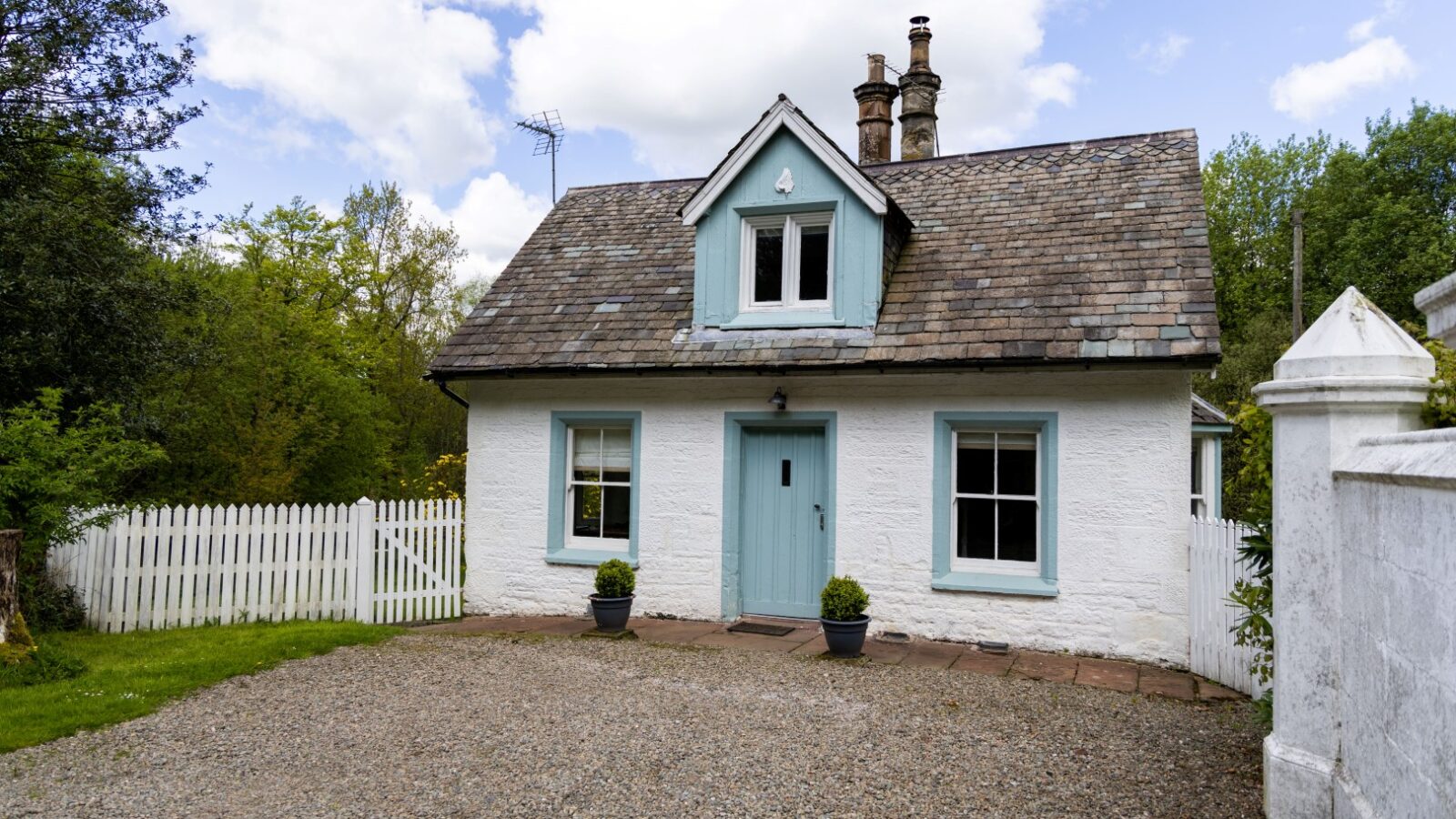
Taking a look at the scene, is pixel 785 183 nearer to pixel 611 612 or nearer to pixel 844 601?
pixel 844 601

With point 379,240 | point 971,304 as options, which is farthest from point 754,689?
point 379,240

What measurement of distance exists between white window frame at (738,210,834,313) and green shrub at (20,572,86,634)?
8174 mm

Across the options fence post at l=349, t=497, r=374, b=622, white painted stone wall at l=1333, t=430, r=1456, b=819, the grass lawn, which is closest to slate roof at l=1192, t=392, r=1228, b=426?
white painted stone wall at l=1333, t=430, r=1456, b=819

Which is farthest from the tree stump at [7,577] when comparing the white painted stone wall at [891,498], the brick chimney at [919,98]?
the brick chimney at [919,98]

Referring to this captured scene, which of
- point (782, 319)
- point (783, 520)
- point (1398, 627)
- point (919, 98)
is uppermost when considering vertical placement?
point (919, 98)

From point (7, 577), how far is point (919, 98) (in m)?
13.7

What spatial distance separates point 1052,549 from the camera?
9.32 m

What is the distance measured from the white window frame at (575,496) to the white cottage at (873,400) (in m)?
0.04

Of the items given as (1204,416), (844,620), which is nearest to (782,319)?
(844,620)

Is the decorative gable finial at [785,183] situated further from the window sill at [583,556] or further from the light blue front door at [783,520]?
the window sill at [583,556]

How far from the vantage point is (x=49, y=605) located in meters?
9.66

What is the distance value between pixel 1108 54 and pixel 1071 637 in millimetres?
7419

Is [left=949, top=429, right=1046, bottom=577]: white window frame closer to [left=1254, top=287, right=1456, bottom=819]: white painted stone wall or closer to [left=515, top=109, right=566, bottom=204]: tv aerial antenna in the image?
[left=1254, top=287, right=1456, bottom=819]: white painted stone wall

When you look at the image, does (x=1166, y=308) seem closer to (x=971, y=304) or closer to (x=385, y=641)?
(x=971, y=304)
